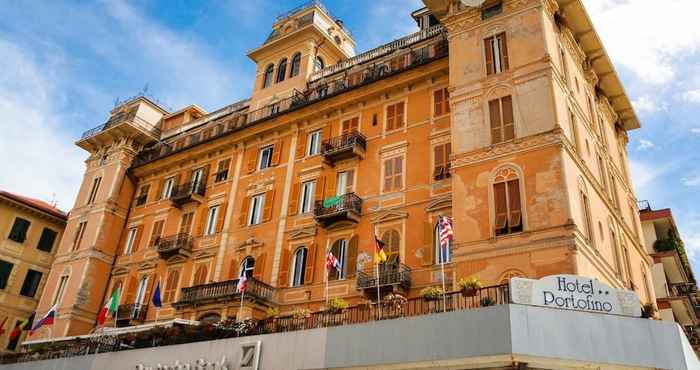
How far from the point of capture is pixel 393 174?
85.3ft

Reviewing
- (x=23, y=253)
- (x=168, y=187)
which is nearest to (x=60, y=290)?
(x=23, y=253)

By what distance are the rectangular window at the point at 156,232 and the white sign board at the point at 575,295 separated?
2448 centimetres

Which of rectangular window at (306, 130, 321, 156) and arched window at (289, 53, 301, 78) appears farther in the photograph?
arched window at (289, 53, 301, 78)

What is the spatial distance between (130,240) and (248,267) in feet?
37.7

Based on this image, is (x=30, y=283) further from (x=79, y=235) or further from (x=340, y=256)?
(x=340, y=256)

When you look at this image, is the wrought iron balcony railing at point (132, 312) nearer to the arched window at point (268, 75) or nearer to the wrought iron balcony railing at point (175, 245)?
the wrought iron balcony railing at point (175, 245)

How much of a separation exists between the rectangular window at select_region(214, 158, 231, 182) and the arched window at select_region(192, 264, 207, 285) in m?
5.56

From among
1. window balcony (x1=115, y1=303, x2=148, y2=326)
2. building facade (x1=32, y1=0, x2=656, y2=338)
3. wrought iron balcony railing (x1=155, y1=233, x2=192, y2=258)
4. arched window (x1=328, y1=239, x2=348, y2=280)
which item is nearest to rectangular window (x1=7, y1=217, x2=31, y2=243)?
building facade (x1=32, y1=0, x2=656, y2=338)

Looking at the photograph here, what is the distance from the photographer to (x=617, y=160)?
2991 centimetres

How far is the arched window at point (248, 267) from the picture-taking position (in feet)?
92.8

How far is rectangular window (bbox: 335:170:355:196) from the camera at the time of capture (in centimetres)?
2722

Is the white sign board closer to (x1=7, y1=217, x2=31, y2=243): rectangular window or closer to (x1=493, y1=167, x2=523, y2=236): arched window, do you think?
(x1=493, y1=167, x2=523, y2=236): arched window

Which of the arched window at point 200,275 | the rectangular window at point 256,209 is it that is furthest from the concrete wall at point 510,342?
the arched window at point 200,275

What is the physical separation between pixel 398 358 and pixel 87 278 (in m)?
24.9
